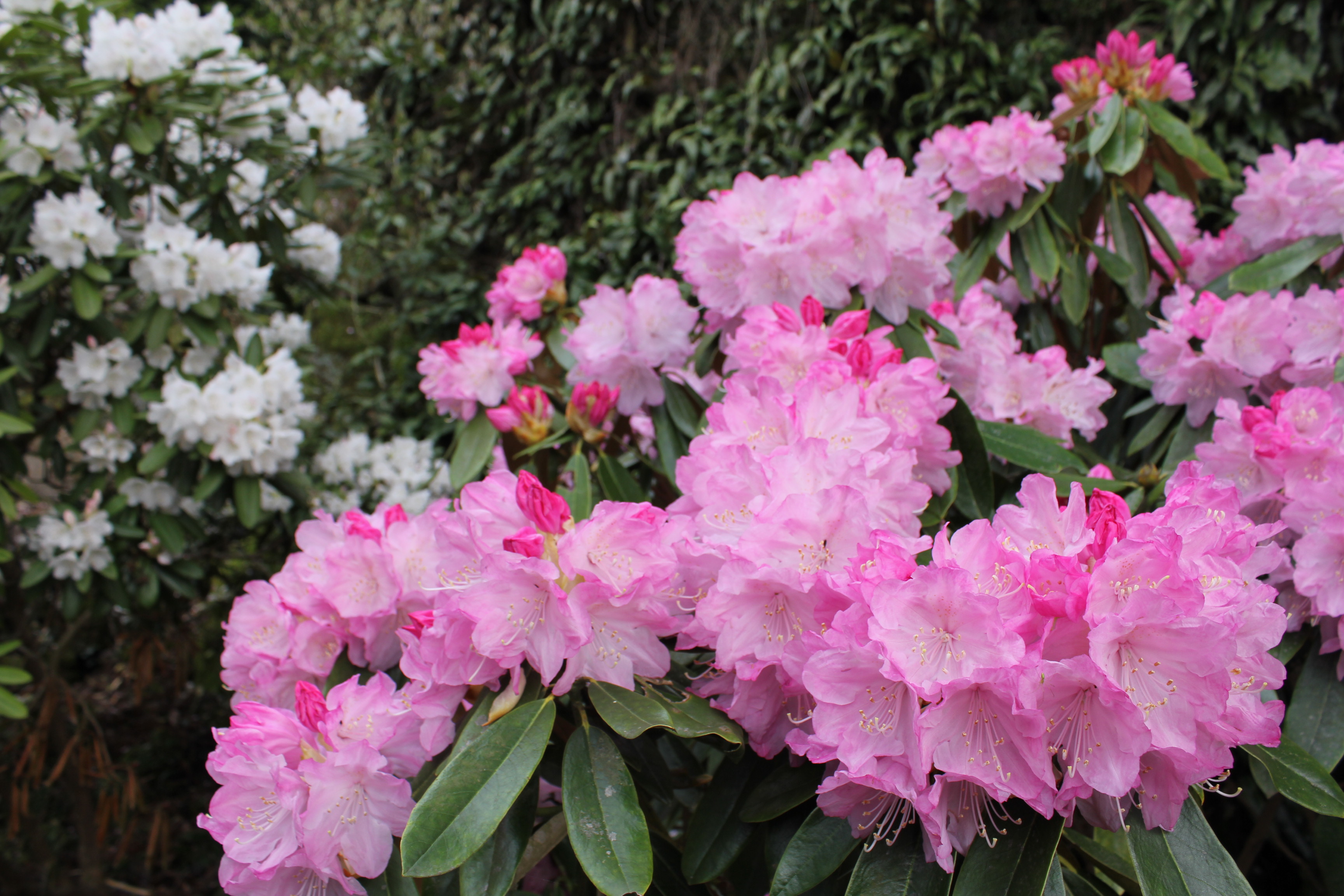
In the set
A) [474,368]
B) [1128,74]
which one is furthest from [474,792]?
[1128,74]

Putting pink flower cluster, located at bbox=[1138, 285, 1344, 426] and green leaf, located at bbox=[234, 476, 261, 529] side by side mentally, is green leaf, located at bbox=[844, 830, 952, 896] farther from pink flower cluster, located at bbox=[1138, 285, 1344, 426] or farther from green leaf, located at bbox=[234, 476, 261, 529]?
green leaf, located at bbox=[234, 476, 261, 529]

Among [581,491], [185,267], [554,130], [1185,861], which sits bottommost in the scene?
[1185,861]

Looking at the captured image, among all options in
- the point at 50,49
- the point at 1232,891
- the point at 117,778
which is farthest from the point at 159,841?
the point at 1232,891

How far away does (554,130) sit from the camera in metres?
3.52

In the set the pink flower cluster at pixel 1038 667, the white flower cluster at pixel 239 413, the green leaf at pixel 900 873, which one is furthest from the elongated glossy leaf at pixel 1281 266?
the white flower cluster at pixel 239 413

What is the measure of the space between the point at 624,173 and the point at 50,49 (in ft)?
6.22

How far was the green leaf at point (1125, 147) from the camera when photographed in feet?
4.18

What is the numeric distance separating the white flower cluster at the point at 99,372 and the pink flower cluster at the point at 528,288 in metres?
1.14

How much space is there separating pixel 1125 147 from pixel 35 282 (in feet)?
7.19

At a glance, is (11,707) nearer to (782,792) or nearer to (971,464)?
(782,792)

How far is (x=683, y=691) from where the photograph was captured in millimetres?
729

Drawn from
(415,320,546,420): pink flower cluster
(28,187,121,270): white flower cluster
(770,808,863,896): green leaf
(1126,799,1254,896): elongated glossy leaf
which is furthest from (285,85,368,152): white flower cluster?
(1126,799,1254,896): elongated glossy leaf

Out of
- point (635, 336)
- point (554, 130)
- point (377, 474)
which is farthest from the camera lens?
point (554, 130)

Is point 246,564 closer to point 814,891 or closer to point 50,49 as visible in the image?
point 50,49
